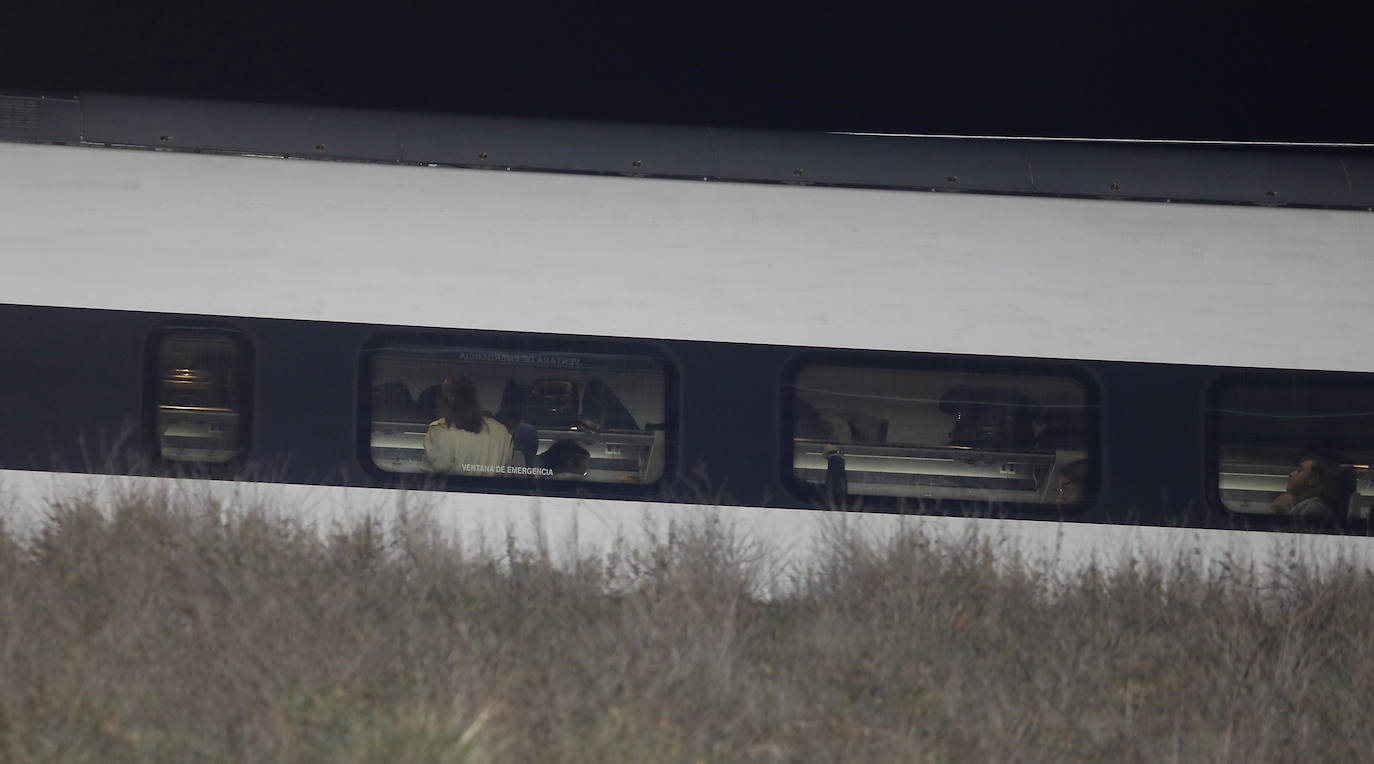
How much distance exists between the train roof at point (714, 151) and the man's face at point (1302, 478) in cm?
144

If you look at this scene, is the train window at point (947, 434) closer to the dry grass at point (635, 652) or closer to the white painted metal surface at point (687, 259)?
the white painted metal surface at point (687, 259)

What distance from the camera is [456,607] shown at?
5.39 m

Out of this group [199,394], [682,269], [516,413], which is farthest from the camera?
[682,269]

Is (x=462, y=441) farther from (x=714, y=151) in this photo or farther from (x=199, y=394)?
(x=714, y=151)

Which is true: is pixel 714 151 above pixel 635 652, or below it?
above

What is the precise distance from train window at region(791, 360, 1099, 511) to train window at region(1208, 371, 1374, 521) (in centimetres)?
75

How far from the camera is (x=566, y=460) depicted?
6504 millimetres

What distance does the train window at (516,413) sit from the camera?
645cm

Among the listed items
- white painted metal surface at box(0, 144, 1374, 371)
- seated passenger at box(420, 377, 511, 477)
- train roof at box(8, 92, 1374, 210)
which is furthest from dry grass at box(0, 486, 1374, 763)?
train roof at box(8, 92, 1374, 210)

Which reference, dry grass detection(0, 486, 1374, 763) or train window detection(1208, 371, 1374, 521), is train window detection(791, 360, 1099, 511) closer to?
dry grass detection(0, 486, 1374, 763)

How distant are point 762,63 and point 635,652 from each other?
5.99 metres

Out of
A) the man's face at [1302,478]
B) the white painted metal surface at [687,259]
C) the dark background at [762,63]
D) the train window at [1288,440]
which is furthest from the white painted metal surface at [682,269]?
the dark background at [762,63]

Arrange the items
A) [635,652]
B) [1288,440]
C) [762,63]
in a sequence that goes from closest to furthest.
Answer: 1. [635,652]
2. [1288,440]
3. [762,63]

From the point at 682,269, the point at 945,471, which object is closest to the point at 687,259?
the point at 682,269
